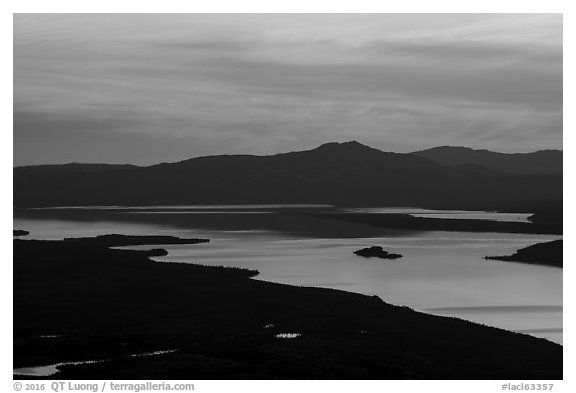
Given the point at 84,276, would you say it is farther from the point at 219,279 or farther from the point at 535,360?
the point at 535,360

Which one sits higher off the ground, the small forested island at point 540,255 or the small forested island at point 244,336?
the small forested island at point 540,255

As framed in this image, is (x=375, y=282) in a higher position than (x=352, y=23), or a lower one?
lower

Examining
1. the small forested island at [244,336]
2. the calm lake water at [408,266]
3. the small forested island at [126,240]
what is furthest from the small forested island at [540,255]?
the small forested island at [126,240]

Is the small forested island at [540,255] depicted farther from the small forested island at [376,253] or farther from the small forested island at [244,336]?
the small forested island at [244,336]

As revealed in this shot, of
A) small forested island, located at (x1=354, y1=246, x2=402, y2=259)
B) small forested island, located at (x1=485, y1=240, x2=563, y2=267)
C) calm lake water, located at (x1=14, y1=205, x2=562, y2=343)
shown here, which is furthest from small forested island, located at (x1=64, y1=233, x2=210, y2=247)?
small forested island, located at (x1=485, y1=240, x2=563, y2=267)

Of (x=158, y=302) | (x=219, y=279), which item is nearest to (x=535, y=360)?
(x=158, y=302)
